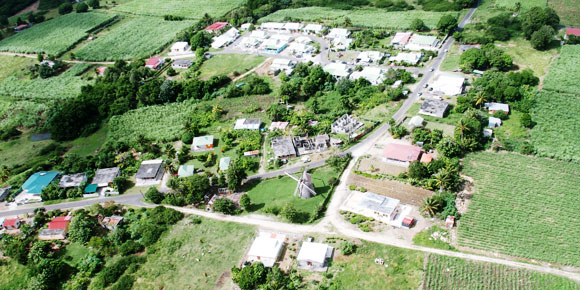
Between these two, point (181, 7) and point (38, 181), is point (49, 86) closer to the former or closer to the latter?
point (38, 181)

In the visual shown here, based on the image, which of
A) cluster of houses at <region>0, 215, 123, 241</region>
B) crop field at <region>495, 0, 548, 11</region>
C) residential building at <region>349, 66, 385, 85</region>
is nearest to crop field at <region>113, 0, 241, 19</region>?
residential building at <region>349, 66, 385, 85</region>

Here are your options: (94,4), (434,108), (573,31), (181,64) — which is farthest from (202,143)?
(94,4)

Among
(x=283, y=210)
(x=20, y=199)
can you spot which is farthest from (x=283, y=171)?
(x=20, y=199)

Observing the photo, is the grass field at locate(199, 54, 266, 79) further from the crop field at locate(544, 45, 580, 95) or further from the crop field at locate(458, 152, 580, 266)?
the crop field at locate(544, 45, 580, 95)

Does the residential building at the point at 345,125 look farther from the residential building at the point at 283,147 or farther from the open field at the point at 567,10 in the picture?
the open field at the point at 567,10

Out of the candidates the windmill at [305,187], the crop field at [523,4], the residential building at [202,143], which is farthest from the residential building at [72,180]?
the crop field at [523,4]

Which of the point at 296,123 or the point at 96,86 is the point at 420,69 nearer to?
the point at 296,123
